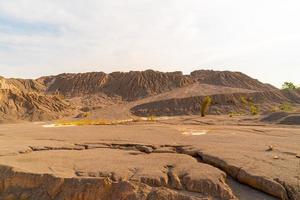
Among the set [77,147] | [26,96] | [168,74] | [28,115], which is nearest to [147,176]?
[77,147]

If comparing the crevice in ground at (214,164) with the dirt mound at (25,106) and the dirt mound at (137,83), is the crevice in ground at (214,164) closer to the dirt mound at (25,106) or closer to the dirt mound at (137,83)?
the dirt mound at (25,106)

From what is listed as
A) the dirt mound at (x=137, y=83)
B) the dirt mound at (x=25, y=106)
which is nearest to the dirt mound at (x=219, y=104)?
the dirt mound at (x=25, y=106)

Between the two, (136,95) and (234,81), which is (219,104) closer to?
(234,81)

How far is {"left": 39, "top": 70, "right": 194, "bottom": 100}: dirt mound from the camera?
72812 mm

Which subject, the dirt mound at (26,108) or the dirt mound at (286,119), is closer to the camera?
the dirt mound at (286,119)

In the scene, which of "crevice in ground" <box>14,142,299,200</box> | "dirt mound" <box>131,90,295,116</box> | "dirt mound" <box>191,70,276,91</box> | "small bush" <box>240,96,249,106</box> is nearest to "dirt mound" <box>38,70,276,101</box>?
"dirt mound" <box>191,70,276,91</box>

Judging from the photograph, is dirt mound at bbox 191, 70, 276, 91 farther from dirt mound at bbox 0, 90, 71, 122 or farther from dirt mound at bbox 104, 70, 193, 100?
dirt mound at bbox 0, 90, 71, 122

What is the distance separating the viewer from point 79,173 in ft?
21.7

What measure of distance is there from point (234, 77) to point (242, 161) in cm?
6997

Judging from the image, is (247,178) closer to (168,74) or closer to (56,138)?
(56,138)

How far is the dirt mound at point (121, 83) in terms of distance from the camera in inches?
2867

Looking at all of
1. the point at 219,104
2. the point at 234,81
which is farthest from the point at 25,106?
the point at 234,81

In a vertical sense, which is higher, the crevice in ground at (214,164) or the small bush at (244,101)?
the small bush at (244,101)

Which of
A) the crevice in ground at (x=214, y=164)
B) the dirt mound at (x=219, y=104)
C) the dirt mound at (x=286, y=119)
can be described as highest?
the dirt mound at (x=219, y=104)
